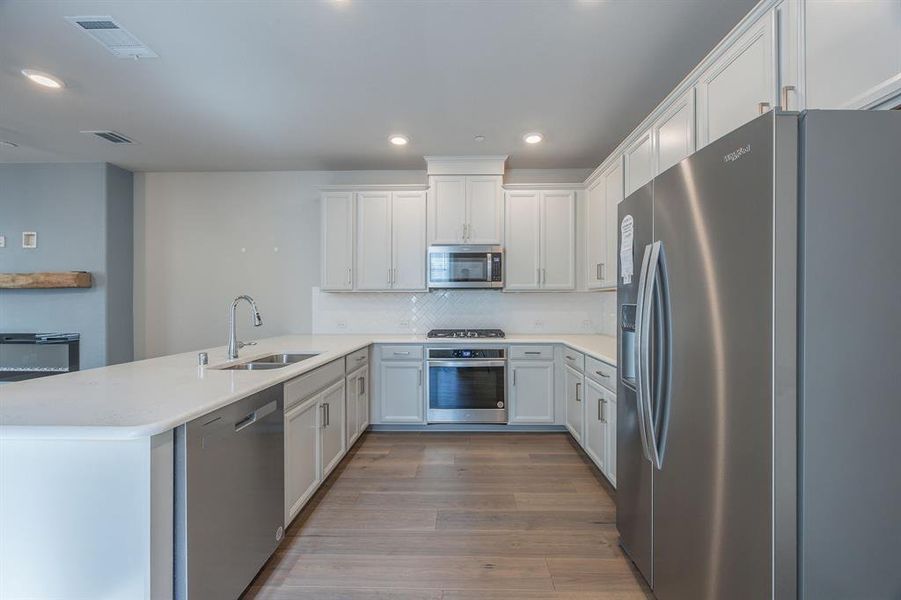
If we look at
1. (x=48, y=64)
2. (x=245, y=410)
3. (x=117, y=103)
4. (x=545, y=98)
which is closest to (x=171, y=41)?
(x=48, y=64)

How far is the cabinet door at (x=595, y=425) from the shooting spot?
2666mm

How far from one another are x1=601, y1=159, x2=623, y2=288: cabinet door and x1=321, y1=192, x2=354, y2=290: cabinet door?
235cm

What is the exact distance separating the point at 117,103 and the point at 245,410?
2.67 metres

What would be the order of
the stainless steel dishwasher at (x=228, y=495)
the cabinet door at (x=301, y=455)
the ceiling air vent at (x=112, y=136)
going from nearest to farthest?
the stainless steel dishwasher at (x=228, y=495) < the cabinet door at (x=301, y=455) < the ceiling air vent at (x=112, y=136)

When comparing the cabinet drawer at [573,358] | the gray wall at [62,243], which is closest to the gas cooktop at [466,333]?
the cabinet drawer at [573,358]

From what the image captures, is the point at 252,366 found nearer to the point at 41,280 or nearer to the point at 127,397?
the point at 127,397

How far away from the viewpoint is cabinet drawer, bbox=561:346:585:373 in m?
3.14

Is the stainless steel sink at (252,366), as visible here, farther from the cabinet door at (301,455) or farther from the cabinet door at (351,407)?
the cabinet door at (351,407)

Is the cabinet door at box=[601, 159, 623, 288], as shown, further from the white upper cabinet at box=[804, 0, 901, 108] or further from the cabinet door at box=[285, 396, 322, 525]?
the cabinet door at box=[285, 396, 322, 525]

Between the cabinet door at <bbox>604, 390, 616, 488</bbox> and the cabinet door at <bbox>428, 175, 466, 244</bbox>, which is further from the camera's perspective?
the cabinet door at <bbox>428, 175, 466, 244</bbox>

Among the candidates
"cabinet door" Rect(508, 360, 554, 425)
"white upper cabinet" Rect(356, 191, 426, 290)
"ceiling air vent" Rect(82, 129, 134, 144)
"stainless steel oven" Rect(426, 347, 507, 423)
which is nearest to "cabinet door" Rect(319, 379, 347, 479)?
"stainless steel oven" Rect(426, 347, 507, 423)

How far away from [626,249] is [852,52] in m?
0.90

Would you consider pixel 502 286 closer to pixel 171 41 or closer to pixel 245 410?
pixel 245 410

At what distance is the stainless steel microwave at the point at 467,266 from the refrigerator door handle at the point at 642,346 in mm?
2290
